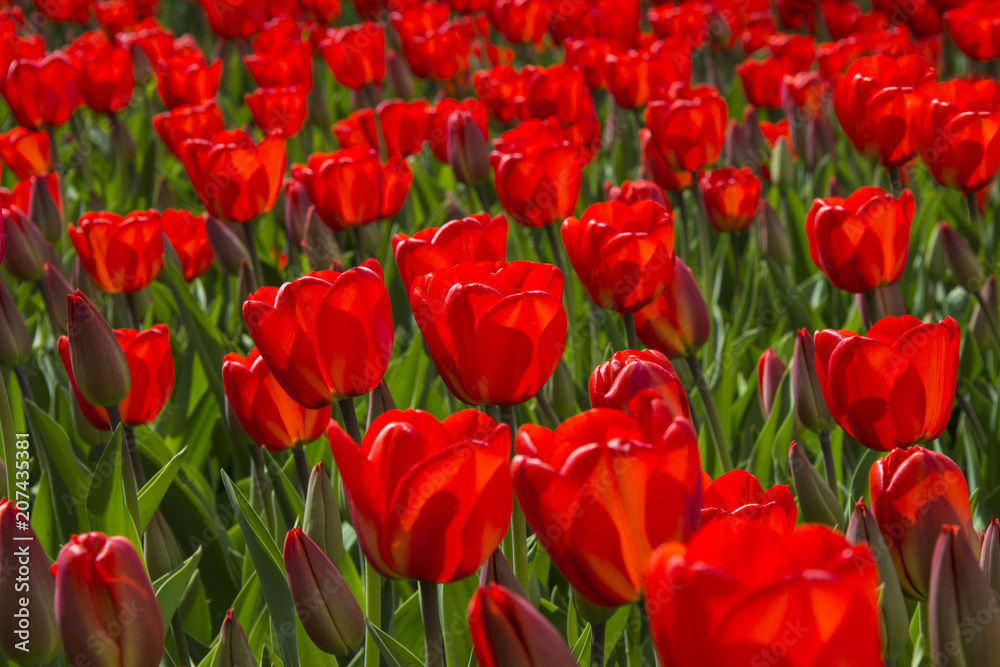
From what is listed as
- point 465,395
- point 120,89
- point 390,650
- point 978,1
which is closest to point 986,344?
point 465,395

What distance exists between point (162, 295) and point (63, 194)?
3.00 ft

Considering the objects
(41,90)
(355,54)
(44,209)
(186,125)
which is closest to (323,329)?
(44,209)

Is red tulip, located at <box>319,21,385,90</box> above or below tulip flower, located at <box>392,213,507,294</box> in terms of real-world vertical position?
below

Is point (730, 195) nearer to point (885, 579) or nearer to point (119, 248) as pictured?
point (119, 248)

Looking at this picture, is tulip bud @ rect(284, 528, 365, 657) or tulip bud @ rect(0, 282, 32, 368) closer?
tulip bud @ rect(284, 528, 365, 657)

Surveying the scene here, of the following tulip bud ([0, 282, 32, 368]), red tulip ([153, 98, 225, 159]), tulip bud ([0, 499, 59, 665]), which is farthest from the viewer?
red tulip ([153, 98, 225, 159])

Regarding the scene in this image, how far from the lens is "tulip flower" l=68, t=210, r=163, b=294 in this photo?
1.88 meters

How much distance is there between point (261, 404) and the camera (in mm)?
1235

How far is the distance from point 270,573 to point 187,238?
4.36 ft

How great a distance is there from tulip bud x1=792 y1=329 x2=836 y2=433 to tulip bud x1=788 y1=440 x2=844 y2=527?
8.2 inches

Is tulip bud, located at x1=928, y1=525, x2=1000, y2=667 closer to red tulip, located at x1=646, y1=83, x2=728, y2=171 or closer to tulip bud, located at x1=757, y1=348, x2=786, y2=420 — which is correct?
tulip bud, located at x1=757, y1=348, x2=786, y2=420

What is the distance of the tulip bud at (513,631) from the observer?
2.09 ft

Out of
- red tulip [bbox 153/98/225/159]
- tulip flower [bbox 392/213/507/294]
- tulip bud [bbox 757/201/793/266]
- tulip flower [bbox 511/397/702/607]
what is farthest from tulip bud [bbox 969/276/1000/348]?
Answer: red tulip [bbox 153/98/225/159]

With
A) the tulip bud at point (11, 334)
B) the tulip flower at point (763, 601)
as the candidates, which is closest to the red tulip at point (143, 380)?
the tulip bud at point (11, 334)
